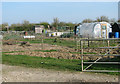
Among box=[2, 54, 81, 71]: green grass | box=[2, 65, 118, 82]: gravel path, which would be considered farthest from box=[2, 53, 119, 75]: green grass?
box=[2, 65, 118, 82]: gravel path

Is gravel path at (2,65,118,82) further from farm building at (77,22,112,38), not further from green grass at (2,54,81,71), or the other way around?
farm building at (77,22,112,38)

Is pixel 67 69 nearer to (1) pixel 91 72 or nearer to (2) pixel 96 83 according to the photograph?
(1) pixel 91 72

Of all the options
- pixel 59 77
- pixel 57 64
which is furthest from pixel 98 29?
pixel 59 77

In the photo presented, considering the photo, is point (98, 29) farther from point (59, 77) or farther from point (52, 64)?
point (59, 77)

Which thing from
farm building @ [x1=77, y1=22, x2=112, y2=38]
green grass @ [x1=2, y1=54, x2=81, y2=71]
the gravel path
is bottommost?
the gravel path

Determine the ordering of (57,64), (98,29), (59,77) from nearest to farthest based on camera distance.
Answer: (59,77) → (57,64) → (98,29)

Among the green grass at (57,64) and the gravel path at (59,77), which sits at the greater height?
the green grass at (57,64)

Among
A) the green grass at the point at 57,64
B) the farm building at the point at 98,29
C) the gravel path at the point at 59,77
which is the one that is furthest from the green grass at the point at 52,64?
the farm building at the point at 98,29

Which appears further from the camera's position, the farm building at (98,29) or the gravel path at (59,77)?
the farm building at (98,29)

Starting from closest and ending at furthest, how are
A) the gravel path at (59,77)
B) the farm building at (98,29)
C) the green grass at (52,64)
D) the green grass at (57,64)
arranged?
the gravel path at (59,77), the green grass at (57,64), the green grass at (52,64), the farm building at (98,29)

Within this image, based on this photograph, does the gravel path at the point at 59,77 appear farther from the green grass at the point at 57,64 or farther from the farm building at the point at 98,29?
the farm building at the point at 98,29

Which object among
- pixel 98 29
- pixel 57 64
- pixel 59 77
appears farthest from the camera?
pixel 98 29

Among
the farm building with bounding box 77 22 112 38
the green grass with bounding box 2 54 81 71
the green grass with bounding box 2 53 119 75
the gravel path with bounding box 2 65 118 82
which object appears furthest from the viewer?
the farm building with bounding box 77 22 112 38

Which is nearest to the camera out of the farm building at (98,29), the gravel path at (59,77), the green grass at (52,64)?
the gravel path at (59,77)
